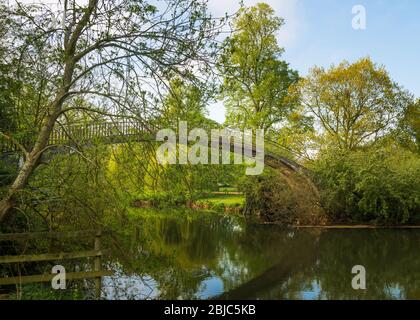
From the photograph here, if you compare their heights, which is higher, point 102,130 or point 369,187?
point 102,130

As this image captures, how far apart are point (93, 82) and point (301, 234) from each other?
13727mm

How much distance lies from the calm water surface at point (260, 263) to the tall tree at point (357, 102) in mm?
9558

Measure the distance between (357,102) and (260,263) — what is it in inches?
725

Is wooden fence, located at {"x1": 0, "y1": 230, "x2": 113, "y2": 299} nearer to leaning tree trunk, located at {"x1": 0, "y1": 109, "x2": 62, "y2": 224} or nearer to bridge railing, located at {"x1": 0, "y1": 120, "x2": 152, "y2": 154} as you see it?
leaning tree trunk, located at {"x1": 0, "y1": 109, "x2": 62, "y2": 224}

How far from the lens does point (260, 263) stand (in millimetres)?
13617

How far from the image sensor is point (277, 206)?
23812mm

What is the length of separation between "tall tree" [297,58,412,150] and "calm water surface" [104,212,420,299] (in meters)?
9.56

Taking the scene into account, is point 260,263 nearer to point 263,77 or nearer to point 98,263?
point 98,263

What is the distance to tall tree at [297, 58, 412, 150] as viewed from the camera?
28.8 m

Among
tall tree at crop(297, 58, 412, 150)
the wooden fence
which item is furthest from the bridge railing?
tall tree at crop(297, 58, 412, 150)

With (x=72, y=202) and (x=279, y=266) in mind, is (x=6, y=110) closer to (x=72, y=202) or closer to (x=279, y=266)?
(x=72, y=202)

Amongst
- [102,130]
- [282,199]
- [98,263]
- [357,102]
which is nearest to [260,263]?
[98,263]

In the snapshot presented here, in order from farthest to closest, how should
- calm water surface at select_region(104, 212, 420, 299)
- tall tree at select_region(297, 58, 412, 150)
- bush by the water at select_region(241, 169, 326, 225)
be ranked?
1. tall tree at select_region(297, 58, 412, 150)
2. bush by the water at select_region(241, 169, 326, 225)
3. calm water surface at select_region(104, 212, 420, 299)
